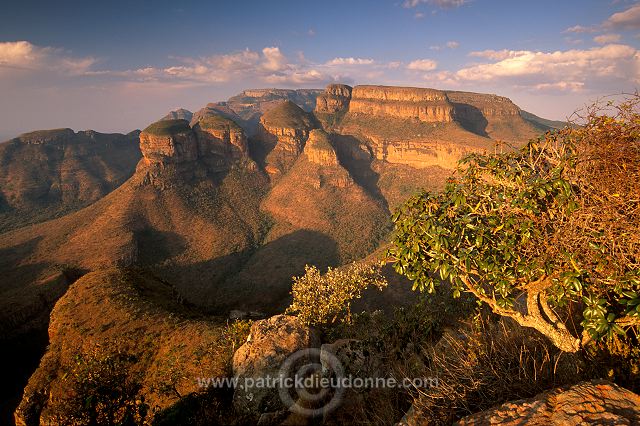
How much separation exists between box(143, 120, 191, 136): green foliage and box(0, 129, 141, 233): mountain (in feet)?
148

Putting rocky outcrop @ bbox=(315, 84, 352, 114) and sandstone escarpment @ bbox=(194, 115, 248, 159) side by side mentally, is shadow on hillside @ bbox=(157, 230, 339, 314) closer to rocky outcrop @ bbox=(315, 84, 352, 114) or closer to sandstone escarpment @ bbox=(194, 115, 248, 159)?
sandstone escarpment @ bbox=(194, 115, 248, 159)

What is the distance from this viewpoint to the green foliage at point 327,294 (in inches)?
757

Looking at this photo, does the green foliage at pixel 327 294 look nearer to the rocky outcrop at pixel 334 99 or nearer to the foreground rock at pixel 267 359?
the foreground rock at pixel 267 359

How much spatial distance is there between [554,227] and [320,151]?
12578cm

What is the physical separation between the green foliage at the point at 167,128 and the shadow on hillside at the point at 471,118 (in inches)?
4972

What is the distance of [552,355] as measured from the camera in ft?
25.8

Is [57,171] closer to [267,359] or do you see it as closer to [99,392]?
[99,392]

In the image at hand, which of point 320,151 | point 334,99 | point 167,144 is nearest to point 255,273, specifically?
point 167,144

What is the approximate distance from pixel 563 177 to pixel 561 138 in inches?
105

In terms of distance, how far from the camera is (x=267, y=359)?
1453 cm

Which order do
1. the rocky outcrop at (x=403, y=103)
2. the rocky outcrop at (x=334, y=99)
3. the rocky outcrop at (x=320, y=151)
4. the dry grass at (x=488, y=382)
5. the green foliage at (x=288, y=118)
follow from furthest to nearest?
the rocky outcrop at (x=334, y=99) < the green foliage at (x=288, y=118) < the rocky outcrop at (x=403, y=103) < the rocky outcrop at (x=320, y=151) < the dry grass at (x=488, y=382)

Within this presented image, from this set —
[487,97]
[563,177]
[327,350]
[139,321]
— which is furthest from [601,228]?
[487,97]

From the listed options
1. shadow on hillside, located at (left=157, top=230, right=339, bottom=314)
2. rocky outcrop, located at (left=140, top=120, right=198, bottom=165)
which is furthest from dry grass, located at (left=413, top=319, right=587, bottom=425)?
rocky outcrop, located at (left=140, top=120, right=198, bottom=165)

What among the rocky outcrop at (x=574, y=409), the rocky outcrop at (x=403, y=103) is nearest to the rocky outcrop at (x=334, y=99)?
the rocky outcrop at (x=403, y=103)
